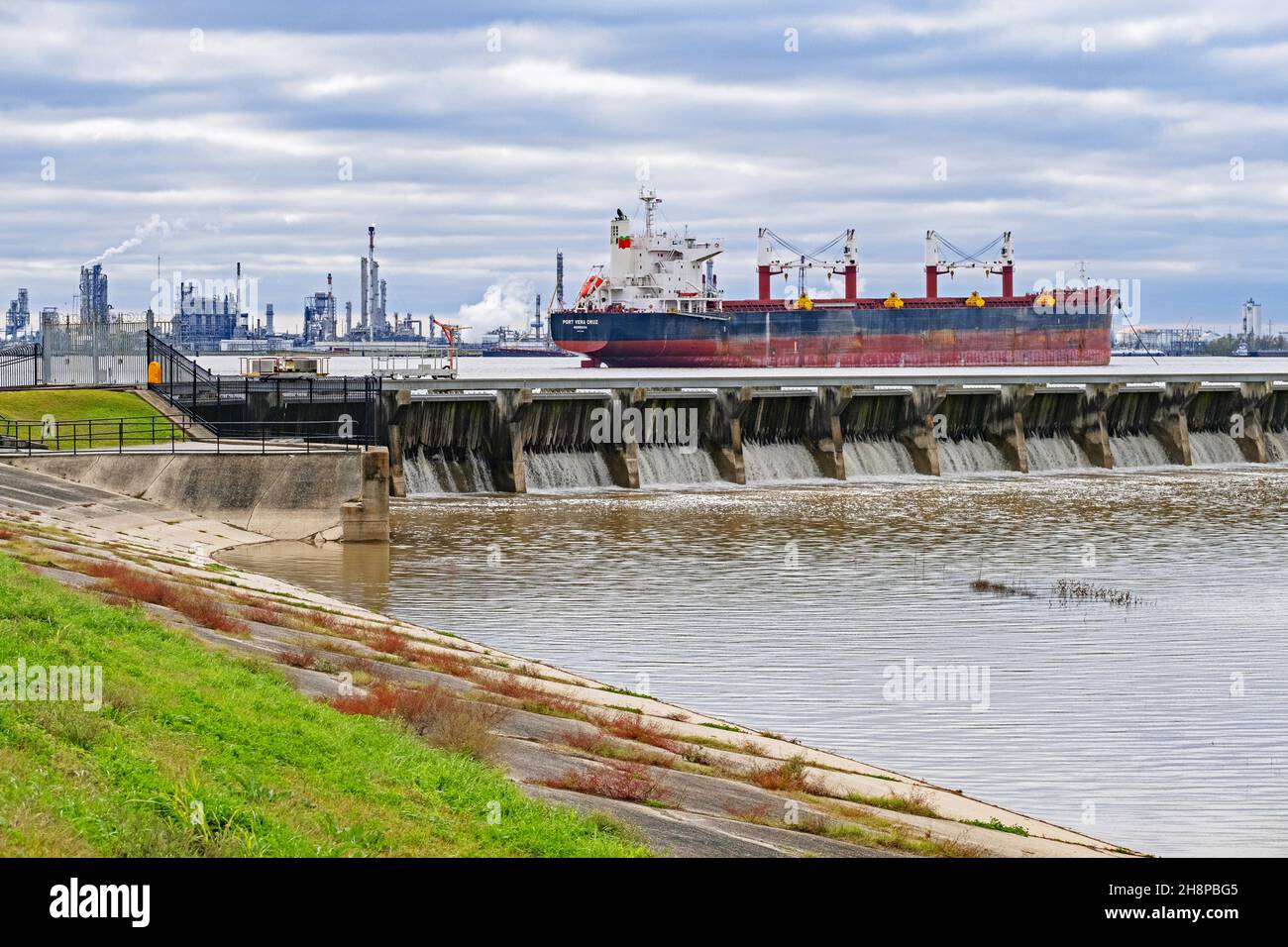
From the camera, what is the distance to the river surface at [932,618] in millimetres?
16812

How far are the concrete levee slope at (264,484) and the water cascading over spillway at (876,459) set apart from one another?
22.8m

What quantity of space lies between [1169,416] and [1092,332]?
80.0 m

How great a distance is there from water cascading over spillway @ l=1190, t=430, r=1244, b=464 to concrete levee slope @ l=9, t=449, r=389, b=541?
38773 millimetres

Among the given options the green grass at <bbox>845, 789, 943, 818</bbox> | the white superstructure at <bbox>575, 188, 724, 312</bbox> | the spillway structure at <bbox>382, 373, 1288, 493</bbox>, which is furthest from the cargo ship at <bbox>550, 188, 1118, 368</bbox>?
the green grass at <bbox>845, 789, 943, 818</bbox>

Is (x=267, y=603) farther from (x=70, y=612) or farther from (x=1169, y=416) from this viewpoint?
(x=1169, y=416)

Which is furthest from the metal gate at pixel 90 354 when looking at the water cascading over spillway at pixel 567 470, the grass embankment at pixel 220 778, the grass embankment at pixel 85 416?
the grass embankment at pixel 220 778

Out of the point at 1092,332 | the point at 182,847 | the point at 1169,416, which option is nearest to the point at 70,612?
the point at 182,847

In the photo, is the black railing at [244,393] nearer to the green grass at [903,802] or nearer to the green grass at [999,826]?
the green grass at [903,802]

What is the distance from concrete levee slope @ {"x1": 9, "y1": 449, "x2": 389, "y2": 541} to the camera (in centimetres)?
3366

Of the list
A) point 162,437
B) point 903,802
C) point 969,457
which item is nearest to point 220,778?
point 903,802

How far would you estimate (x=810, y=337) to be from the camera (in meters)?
130

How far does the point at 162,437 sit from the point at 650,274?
90.7 metres

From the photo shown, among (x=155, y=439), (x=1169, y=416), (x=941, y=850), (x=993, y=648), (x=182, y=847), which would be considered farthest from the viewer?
(x=1169, y=416)

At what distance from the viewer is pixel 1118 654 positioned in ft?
76.5
